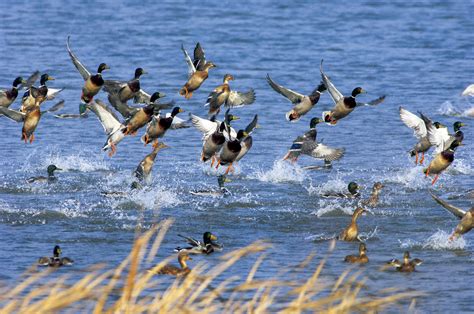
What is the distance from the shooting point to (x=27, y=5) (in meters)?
37.3

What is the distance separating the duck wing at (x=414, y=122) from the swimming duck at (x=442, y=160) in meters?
1.24

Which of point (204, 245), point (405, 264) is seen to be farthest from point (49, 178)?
point (405, 264)

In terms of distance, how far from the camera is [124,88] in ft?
Answer: 48.4

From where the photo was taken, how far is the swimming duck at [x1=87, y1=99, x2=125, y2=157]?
49.2 ft

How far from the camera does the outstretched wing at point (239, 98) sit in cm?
1566

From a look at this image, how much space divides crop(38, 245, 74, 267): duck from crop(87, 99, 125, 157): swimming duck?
426 cm

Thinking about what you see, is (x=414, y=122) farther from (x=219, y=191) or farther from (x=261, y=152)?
(x=219, y=191)

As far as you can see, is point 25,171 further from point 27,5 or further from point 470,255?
point 27,5

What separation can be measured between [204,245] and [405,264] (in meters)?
1.90

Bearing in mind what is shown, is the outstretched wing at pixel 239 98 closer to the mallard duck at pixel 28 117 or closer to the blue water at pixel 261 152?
the blue water at pixel 261 152

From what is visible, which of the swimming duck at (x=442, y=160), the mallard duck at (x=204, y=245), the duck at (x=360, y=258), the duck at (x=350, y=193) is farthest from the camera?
the swimming duck at (x=442, y=160)

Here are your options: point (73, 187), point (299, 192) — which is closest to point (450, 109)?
point (299, 192)

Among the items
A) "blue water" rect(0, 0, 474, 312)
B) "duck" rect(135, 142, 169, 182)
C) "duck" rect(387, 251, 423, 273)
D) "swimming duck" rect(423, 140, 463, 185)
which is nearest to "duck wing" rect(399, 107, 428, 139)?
"blue water" rect(0, 0, 474, 312)

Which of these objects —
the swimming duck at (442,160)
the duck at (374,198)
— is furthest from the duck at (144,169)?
the swimming duck at (442,160)
